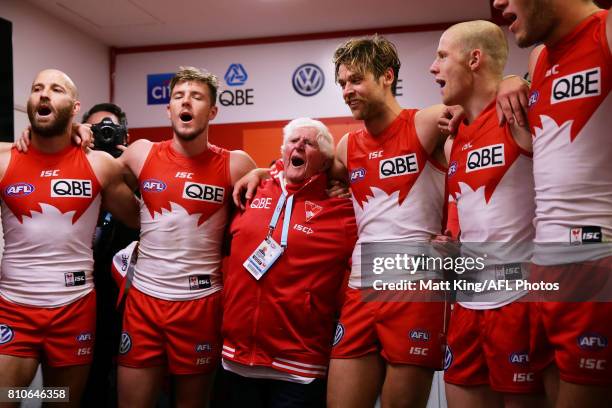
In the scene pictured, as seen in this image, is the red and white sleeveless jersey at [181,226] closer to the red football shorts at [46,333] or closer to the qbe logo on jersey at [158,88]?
the red football shorts at [46,333]

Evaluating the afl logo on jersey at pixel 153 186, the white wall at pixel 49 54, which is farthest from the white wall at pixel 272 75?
the afl logo on jersey at pixel 153 186

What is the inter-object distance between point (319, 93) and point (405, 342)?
15.9 feet

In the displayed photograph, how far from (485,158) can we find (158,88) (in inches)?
224

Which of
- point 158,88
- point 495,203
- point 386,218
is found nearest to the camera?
point 495,203

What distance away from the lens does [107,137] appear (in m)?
3.53

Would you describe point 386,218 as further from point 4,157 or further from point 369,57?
point 4,157

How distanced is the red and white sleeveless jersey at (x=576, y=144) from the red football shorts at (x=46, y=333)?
2141mm

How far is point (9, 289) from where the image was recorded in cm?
281

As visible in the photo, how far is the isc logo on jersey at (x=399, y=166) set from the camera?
8.16 feet

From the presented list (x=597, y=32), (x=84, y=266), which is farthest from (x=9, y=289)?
(x=597, y=32)

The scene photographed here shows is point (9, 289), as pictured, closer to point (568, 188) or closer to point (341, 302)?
point (341, 302)

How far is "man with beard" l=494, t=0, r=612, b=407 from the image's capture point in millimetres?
1658

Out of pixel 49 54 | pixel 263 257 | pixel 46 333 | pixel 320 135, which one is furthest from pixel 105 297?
pixel 49 54

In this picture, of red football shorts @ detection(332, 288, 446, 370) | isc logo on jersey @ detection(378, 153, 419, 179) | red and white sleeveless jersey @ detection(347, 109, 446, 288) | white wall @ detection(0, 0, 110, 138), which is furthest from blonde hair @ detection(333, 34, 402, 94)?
white wall @ detection(0, 0, 110, 138)
